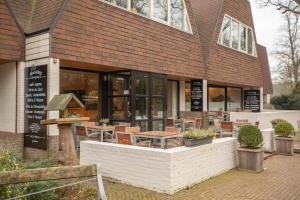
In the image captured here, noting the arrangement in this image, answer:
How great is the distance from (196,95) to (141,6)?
6075 millimetres

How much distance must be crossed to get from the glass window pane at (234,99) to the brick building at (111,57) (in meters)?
2.94

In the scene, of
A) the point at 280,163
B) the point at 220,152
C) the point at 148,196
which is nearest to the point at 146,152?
the point at 148,196

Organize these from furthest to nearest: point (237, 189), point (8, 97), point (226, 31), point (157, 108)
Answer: point (226, 31)
point (157, 108)
point (8, 97)
point (237, 189)

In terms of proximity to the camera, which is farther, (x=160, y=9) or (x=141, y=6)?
(x=160, y=9)

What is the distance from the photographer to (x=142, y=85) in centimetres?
1179

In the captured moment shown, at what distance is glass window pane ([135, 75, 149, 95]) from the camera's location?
1154cm

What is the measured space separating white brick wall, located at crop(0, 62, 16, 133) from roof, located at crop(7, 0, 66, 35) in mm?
1235

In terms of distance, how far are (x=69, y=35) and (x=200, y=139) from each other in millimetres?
4756

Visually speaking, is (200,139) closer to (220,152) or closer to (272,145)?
(220,152)

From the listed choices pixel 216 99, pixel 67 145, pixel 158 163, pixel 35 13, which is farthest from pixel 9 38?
pixel 216 99

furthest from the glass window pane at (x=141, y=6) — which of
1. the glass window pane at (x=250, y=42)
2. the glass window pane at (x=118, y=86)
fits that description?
the glass window pane at (x=250, y=42)

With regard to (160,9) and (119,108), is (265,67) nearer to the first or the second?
(160,9)

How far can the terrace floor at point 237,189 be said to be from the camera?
19.6 feet

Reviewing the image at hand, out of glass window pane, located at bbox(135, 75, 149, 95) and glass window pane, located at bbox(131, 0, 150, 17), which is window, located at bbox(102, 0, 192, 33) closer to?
glass window pane, located at bbox(131, 0, 150, 17)
